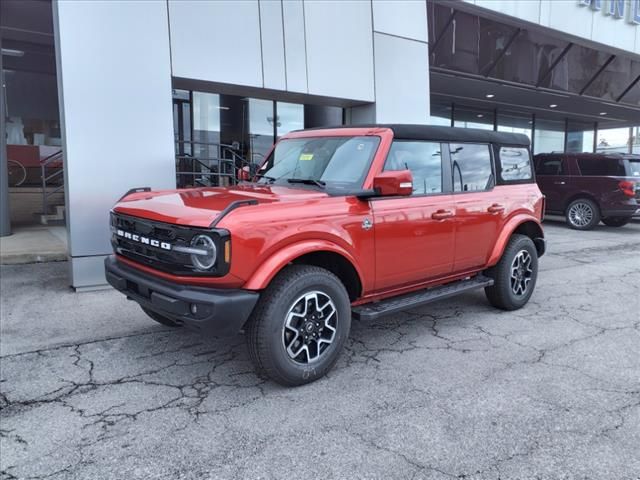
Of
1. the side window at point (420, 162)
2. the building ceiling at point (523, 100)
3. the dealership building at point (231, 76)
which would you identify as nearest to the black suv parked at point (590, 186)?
the building ceiling at point (523, 100)

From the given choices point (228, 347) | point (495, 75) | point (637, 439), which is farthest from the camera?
point (495, 75)

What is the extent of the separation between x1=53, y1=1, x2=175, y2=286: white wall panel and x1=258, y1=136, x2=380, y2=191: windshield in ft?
8.44

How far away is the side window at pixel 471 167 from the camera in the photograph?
15.9 ft

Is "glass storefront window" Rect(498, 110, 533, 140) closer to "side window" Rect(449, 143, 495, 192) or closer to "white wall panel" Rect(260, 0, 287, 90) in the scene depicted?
"white wall panel" Rect(260, 0, 287, 90)

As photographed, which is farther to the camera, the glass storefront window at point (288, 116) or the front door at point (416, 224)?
the glass storefront window at point (288, 116)

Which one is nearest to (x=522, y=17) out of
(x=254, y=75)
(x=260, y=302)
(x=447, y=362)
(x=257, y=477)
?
(x=254, y=75)

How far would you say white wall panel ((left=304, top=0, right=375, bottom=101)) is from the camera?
821cm

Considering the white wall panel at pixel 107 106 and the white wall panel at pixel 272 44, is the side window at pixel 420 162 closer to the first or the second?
the white wall panel at pixel 107 106

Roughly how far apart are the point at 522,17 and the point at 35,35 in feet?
37.6

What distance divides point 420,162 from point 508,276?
5.65ft

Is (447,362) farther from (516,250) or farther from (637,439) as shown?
(516,250)

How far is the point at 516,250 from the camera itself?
17.5 feet

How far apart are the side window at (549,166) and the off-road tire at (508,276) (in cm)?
894

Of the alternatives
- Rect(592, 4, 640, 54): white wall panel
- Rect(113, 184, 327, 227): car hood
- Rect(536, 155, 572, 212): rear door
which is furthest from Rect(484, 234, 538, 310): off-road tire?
Rect(592, 4, 640, 54): white wall panel
